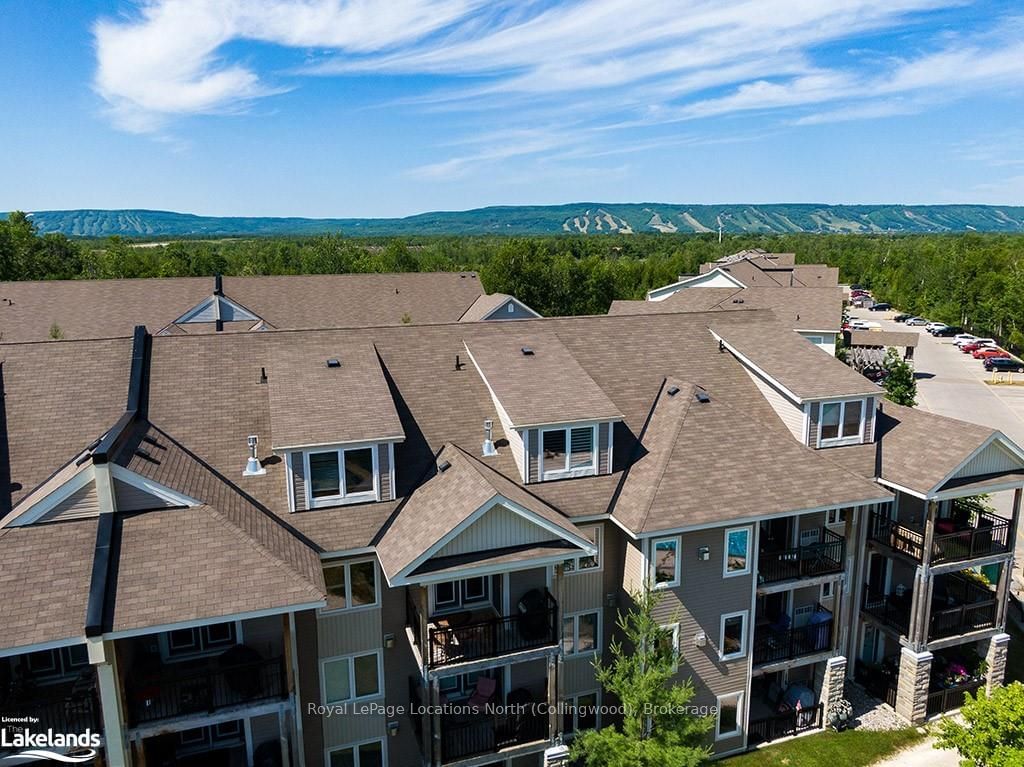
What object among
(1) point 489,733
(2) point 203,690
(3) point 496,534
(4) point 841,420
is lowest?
(1) point 489,733

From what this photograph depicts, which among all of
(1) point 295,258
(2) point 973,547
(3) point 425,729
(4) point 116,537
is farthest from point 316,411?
(1) point 295,258

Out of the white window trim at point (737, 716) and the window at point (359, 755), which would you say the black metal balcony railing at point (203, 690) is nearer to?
the window at point (359, 755)

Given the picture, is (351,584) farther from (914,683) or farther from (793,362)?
(914,683)

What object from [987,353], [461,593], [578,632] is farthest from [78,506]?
[987,353]

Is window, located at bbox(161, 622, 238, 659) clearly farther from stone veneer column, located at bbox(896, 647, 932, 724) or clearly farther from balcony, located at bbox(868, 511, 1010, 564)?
stone veneer column, located at bbox(896, 647, 932, 724)

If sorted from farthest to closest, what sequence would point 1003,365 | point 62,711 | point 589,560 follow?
point 1003,365
point 589,560
point 62,711

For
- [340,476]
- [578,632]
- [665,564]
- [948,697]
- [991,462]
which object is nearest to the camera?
[340,476]
